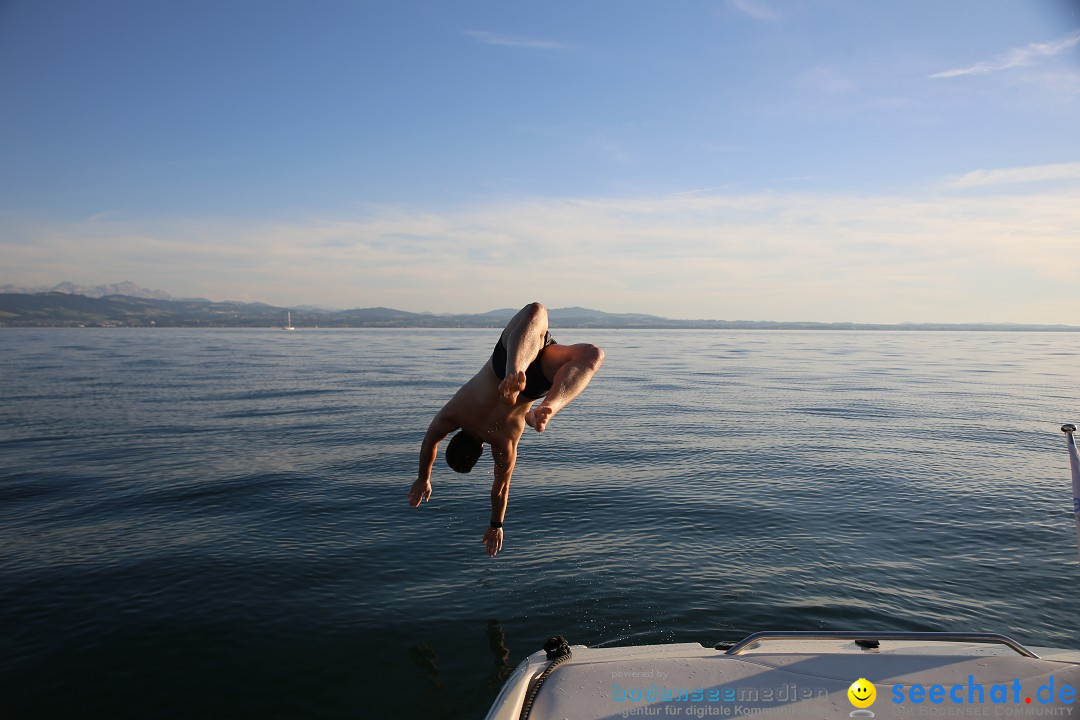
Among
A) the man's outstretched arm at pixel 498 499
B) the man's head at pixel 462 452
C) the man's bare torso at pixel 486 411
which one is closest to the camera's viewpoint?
the man's bare torso at pixel 486 411

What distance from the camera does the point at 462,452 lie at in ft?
25.9

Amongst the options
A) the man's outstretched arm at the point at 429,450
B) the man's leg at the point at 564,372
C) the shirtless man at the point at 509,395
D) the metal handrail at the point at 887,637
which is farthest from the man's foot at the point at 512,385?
the metal handrail at the point at 887,637

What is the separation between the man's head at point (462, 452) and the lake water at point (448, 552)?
127 inches

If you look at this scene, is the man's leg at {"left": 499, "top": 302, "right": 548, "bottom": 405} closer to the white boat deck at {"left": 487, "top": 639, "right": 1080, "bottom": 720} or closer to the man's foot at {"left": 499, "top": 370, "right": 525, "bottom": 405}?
the man's foot at {"left": 499, "top": 370, "right": 525, "bottom": 405}

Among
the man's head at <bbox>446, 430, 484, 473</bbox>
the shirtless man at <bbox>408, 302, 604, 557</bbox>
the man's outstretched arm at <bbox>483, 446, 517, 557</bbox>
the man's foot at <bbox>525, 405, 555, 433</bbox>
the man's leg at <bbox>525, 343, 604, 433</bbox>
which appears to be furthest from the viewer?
the man's outstretched arm at <bbox>483, 446, 517, 557</bbox>

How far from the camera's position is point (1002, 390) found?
45.7 meters

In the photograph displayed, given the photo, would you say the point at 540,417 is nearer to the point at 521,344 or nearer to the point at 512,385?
the point at 512,385

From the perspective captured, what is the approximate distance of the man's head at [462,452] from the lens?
7.86 m

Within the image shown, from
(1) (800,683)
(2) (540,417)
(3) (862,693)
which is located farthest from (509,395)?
(3) (862,693)

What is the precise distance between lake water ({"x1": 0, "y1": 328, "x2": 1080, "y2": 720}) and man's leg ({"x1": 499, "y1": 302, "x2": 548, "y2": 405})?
4979 mm

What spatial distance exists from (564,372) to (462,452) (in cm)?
240

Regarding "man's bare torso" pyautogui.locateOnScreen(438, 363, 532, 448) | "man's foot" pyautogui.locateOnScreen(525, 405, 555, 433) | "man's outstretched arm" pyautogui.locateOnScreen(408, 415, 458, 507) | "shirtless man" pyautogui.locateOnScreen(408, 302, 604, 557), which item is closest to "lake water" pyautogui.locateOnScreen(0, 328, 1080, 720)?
"man's outstretched arm" pyautogui.locateOnScreen(408, 415, 458, 507)

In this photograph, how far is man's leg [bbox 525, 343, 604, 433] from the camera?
17.8 feet

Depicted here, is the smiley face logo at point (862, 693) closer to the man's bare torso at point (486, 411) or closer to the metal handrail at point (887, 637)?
the metal handrail at point (887, 637)
